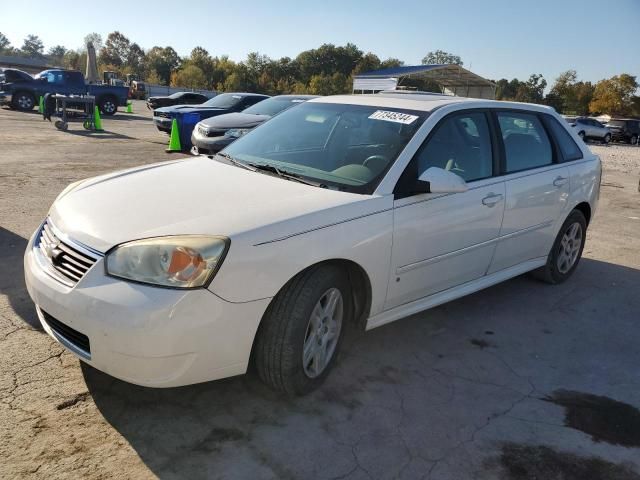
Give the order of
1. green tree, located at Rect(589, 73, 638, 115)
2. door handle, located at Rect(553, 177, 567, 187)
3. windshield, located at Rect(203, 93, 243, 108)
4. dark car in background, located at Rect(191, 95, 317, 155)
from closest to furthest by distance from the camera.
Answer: door handle, located at Rect(553, 177, 567, 187) → dark car in background, located at Rect(191, 95, 317, 155) → windshield, located at Rect(203, 93, 243, 108) → green tree, located at Rect(589, 73, 638, 115)

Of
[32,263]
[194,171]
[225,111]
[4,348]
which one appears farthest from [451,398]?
[225,111]

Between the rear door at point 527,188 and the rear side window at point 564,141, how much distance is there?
0.12 metres

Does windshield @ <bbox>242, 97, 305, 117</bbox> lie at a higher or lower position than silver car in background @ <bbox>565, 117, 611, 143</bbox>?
higher

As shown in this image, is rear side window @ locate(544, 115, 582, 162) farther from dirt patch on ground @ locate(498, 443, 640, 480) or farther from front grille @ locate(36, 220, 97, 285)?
front grille @ locate(36, 220, 97, 285)

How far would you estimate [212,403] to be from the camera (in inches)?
112

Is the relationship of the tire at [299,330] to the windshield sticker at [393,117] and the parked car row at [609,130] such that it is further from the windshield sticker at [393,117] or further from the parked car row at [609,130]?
the parked car row at [609,130]

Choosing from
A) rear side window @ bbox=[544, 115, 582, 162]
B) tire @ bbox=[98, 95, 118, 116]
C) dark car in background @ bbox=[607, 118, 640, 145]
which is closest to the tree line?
dark car in background @ bbox=[607, 118, 640, 145]

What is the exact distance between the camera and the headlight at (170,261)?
2.43 metres

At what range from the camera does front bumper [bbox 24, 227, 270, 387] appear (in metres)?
2.36

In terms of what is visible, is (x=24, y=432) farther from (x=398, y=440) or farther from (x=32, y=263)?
(x=398, y=440)

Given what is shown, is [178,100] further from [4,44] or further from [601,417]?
[4,44]

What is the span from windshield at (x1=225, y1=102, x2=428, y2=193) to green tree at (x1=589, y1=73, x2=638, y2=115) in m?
72.4

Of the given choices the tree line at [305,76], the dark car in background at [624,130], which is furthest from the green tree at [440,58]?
the dark car in background at [624,130]

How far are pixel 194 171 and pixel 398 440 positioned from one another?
2105mm
